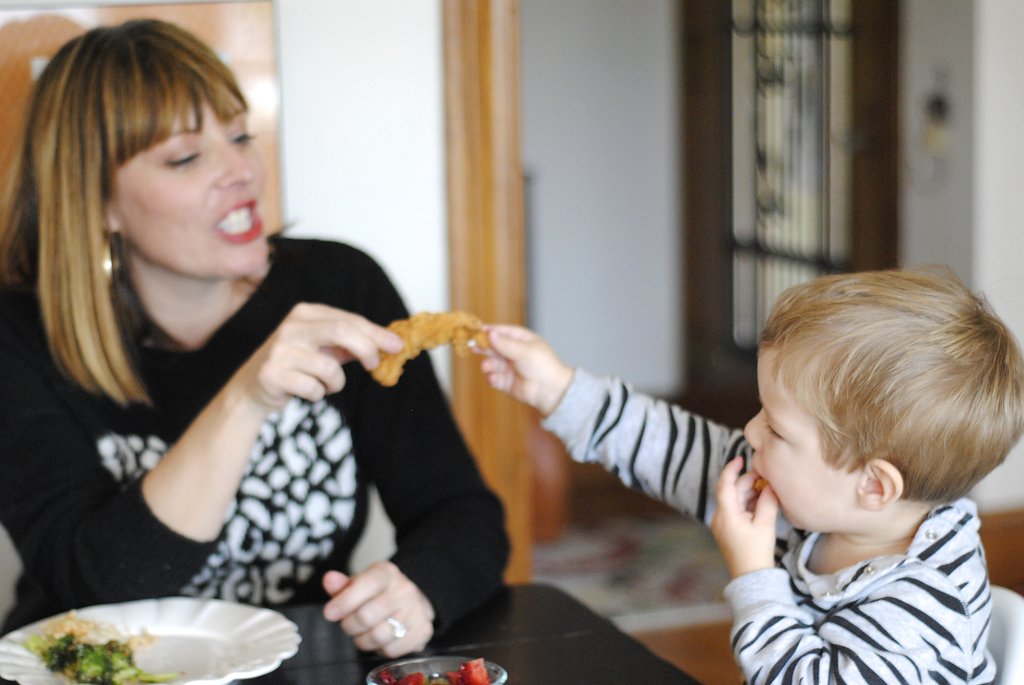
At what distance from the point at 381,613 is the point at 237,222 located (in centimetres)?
66

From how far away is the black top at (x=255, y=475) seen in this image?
1503mm

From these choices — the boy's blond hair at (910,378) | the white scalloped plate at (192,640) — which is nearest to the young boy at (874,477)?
the boy's blond hair at (910,378)

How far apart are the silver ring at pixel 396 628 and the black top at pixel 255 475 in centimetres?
11

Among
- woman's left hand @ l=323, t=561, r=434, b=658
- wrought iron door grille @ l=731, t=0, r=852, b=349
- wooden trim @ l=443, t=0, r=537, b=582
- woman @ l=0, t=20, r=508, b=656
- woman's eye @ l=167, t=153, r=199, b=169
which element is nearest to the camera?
woman's left hand @ l=323, t=561, r=434, b=658

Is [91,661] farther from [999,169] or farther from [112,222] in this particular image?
[999,169]

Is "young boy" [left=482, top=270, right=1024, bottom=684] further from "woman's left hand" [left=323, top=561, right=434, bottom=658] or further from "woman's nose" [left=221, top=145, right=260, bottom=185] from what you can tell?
"woman's nose" [left=221, top=145, right=260, bottom=185]

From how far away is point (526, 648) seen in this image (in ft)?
4.38

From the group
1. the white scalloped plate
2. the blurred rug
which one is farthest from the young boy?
the blurred rug

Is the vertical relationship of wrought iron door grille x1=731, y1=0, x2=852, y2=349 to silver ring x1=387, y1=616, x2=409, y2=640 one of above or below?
above

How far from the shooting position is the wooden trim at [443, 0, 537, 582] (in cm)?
245

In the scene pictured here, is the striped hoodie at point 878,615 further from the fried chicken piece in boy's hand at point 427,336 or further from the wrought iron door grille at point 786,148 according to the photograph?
the wrought iron door grille at point 786,148

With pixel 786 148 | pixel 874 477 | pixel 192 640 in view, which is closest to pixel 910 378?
pixel 874 477

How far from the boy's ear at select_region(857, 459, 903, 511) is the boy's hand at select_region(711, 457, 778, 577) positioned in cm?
9

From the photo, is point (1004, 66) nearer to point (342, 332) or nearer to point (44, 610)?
point (342, 332)
